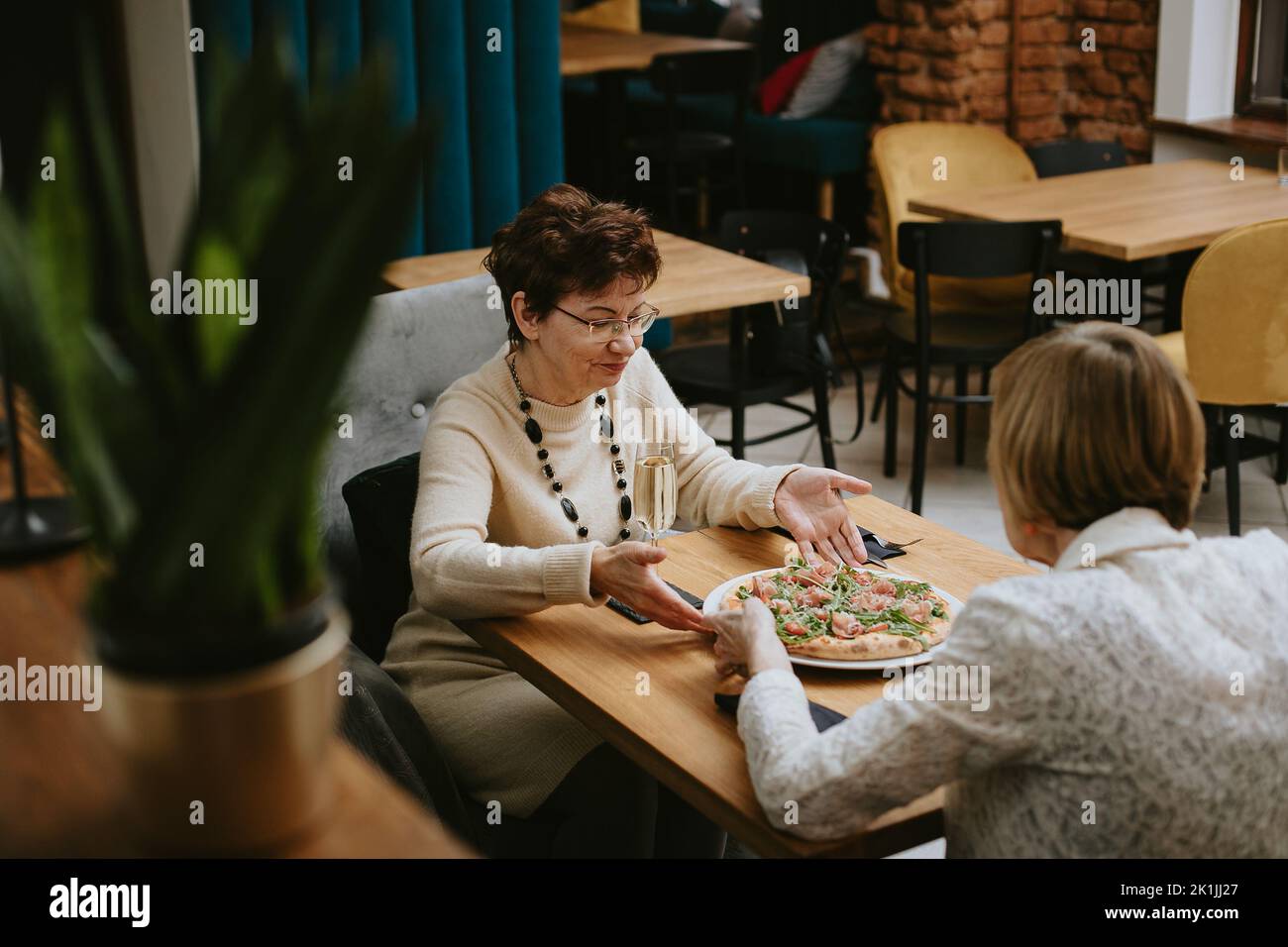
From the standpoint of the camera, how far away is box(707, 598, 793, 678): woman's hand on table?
1.65 m

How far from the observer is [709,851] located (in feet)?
7.57

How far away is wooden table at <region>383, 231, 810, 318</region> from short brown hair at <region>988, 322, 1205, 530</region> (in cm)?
228

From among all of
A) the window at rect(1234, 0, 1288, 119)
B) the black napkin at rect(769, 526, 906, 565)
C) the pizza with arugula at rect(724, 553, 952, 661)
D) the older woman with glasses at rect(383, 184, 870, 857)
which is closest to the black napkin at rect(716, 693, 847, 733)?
the pizza with arugula at rect(724, 553, 952, 661)

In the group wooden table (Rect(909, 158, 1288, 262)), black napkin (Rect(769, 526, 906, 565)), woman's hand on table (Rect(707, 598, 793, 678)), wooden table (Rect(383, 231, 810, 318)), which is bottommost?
black napkin (Rect(769, 526, 906, 565))

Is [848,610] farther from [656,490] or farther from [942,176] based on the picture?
[942,176]

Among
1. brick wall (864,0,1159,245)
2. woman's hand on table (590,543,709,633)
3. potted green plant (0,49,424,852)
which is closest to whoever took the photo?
potted green plant (0,49,424,852)

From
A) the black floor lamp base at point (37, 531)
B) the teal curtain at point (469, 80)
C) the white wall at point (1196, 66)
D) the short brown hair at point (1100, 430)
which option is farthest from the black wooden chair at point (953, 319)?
the black floor lamp base at point (37, 531)

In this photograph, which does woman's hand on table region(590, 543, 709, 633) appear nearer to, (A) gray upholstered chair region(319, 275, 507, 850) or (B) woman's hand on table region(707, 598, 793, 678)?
(B) woman's hand on table region(707, 598, 793, 678)

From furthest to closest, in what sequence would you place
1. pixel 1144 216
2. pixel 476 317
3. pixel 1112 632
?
pixel 1144 216
pixel 476 317
pixel 1112 632

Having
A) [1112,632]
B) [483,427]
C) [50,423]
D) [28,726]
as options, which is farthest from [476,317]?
[50,423]

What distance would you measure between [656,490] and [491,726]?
1.47ft

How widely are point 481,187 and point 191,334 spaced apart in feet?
13.2

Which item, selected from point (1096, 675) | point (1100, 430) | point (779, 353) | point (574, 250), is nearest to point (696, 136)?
point (779, 353)
